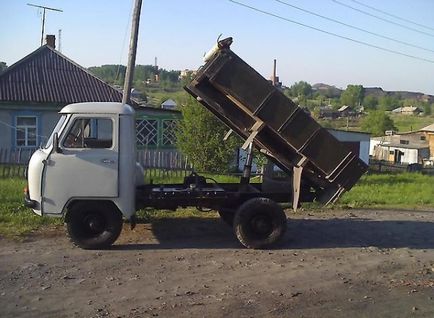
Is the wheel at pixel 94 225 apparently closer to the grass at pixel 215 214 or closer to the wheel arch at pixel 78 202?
the wheel arch at pixel 78 202

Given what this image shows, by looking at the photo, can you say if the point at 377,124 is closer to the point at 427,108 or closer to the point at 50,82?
the point at 427,108

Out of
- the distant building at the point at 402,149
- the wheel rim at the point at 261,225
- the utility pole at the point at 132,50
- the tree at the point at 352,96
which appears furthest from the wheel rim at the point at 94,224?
the tree at the point at 352,96

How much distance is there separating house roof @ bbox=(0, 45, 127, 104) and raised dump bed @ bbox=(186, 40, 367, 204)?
16.2 metres

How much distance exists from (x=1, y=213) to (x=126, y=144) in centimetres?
389

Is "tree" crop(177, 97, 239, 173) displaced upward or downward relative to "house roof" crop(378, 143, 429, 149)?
upward

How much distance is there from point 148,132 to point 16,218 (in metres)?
15.0

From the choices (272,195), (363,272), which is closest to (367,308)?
(363,272)

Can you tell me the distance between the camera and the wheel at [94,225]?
7.96 m

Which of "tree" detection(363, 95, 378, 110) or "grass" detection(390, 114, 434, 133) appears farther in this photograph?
"tree" detection(363, 95, 378, 110)

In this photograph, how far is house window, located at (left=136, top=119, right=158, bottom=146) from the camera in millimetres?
24422

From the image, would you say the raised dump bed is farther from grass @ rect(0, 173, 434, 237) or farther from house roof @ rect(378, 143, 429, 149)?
house roof @ rect(378, 143, 429, 149)

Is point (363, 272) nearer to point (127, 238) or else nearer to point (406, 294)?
point (406, 294)

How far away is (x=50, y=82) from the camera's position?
2433cm

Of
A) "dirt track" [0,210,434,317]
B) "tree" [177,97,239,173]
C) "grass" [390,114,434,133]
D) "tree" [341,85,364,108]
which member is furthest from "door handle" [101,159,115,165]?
"tree" [341,85,364,108]
